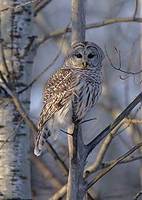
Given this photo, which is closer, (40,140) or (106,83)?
(40,140)

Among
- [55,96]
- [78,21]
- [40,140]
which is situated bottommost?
[40,140]

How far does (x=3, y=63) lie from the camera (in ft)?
12.3

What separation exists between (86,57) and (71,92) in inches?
9.6

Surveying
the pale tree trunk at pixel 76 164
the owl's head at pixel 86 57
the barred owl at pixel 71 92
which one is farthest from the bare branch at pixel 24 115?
the pale tree trunk at pixel 76 164

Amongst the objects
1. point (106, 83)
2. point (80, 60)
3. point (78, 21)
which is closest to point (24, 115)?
point (80, 60)

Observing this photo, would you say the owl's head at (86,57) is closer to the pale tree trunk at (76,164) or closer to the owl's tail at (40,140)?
the owl's tail at (40,140)

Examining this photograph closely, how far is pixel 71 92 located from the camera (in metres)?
3.39

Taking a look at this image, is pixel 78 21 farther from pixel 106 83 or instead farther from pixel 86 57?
pixel 106 83

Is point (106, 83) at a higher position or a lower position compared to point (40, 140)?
lower

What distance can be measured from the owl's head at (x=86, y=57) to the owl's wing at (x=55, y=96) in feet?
0.20

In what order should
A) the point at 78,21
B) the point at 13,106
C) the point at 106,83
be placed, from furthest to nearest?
1. the point at 106,83
2. the point at 13,106
3. the point at 78,21

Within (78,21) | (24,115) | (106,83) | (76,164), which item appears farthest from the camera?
(106,83)

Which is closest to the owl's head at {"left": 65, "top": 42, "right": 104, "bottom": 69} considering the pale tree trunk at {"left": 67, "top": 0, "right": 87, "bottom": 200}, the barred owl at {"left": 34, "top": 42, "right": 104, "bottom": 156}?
the barred owl at {"left": 34, "top": 42, "right": 104, "bottom": 156}

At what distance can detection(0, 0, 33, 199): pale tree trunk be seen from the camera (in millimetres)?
3859
